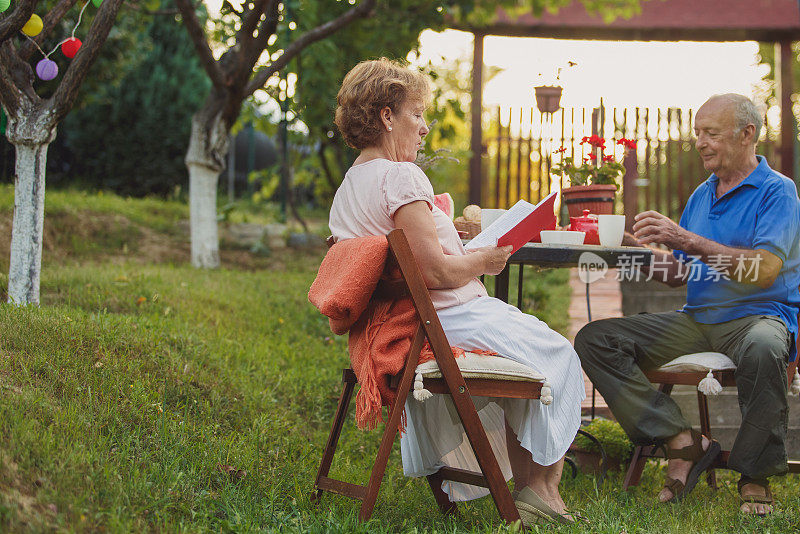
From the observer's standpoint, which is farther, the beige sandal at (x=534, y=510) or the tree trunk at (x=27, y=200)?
the tree trunk at (x=27, y=200)

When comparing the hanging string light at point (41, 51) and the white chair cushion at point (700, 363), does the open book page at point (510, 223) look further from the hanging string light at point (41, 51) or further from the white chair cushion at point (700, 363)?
the hanging string light at point (41, 51)

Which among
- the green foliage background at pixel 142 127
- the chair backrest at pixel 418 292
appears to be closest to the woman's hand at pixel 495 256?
the chair backrest at pixel 418 292

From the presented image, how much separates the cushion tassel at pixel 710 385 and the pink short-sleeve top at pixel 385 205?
3.81ft

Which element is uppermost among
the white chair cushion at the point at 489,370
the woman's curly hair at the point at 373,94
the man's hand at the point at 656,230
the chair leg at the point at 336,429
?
the woman's curly hair at the point at 373,94

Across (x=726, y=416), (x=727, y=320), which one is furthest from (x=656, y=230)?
(x=726, y=416)

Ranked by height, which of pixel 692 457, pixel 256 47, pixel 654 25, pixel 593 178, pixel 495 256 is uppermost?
pixel 654 25

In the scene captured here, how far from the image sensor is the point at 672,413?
11.4 feet

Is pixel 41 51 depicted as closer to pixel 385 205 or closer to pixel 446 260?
pixel 385 205

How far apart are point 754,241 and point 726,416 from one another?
1.51 metres

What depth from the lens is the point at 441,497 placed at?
3.13 metres

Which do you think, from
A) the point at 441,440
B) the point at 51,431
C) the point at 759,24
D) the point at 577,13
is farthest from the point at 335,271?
the point at 759,24

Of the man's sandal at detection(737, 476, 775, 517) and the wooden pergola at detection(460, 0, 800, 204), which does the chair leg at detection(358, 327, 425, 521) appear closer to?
the man's sandal at detection(737, 476, 775, 517)

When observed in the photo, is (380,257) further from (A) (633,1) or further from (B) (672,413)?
(A) (633,1)

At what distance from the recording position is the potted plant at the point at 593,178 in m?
3.61
